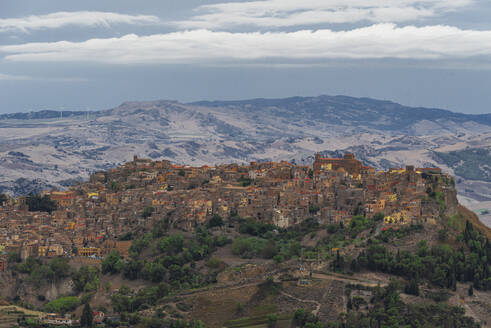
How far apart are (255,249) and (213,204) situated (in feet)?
28.0

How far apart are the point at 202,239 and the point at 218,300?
1224 centimetres

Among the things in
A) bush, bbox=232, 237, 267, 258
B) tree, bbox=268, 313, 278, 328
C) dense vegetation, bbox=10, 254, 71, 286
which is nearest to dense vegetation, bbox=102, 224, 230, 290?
bush, bbox=232, 237, 267, 258

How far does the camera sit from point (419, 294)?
43.2m

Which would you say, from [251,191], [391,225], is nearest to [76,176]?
[251,191]

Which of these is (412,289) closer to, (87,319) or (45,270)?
(87,319)

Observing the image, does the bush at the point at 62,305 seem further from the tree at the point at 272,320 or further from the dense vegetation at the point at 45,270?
the tree at the point at 272,320

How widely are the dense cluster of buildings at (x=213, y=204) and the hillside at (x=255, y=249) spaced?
13 cm

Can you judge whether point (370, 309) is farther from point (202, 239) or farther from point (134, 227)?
point (134, 227)

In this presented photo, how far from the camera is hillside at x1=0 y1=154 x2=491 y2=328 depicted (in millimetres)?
42625

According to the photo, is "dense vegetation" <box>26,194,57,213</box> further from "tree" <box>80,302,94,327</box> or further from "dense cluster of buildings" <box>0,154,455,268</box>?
"tree" <box>80,302,94,327</box>

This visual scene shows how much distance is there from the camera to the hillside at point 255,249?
42625mm

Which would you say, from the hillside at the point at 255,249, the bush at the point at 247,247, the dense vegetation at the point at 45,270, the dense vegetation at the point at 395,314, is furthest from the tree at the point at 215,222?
the dense vegetation at the point at 395,314

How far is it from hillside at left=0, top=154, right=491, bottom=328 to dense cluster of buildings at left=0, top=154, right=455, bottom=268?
0.13 meters

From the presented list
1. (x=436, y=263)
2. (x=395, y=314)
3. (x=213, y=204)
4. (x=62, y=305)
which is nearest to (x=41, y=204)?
(x=213, y=204)
